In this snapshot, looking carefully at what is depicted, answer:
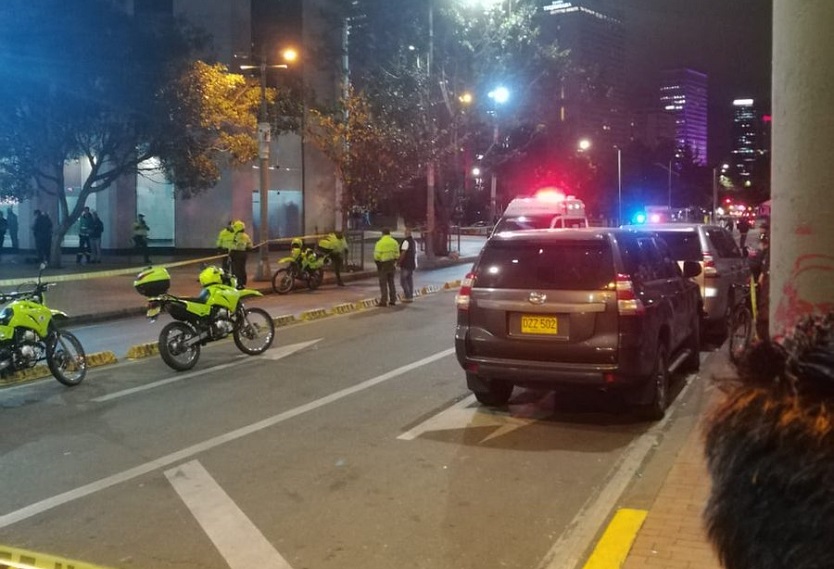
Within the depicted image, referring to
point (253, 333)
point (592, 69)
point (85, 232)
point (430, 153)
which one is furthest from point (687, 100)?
point (253, 333)

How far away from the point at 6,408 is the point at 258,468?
368 cm

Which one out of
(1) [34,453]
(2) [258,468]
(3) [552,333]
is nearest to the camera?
(2) [258,468]

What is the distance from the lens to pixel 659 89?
132 m

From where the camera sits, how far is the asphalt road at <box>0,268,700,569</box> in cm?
514

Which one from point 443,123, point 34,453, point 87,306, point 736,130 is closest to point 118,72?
point 87,306

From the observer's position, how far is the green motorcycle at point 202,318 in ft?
35.2

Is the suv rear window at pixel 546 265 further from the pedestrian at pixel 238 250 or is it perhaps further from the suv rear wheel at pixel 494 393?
the pedestrian at pixel 238 250

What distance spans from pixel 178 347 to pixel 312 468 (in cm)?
472

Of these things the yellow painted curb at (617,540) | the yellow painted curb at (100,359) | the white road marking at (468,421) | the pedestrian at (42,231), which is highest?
the pedestrian at (42,231)

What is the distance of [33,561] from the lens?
4637 millimetres

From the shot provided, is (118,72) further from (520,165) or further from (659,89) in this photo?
(659,89)

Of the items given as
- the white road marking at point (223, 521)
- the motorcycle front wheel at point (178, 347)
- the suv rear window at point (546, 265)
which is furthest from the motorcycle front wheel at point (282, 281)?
the white road marking at point (223, 521)

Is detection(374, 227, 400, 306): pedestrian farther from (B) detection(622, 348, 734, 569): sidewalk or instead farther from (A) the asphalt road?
(B) detection(622, 348, 734, 569): sidewalk

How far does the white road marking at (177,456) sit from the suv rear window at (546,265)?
221 cm
